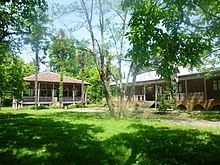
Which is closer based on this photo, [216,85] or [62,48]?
[216,85]

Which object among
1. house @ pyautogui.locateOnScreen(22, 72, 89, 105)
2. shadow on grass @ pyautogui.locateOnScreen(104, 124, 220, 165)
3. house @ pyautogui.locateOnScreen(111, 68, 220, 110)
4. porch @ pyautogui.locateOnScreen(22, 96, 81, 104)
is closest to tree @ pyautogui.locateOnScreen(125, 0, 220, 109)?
shadow on grass @ pyautogui.locateOnScreen(104, 124, 220, 165)

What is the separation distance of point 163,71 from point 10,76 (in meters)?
21.1

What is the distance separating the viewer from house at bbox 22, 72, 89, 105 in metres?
34.7

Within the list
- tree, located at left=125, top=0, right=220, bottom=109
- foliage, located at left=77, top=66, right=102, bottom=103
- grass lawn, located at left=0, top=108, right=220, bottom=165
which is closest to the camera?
tree, located at left=125, top=0, right=220, bottom=109

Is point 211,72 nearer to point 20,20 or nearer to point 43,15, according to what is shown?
point 43,15

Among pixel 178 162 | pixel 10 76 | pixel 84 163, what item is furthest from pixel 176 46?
pixel 10 76

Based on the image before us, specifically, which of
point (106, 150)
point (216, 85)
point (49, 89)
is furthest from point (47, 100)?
point (106, 150)

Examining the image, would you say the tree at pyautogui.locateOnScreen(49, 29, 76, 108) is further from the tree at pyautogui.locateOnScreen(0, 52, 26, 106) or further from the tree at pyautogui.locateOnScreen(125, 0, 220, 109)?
the tree at pyautogui.locateOnScreen(125, 0, 220, 109)

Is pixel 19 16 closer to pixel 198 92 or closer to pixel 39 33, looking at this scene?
pixel 39 33

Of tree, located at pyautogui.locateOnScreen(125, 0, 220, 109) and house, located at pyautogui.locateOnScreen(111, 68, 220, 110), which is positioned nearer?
tree, located at pyautogui.locateOnScreen(125, 0, 220, 109)

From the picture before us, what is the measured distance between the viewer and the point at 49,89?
135 ft

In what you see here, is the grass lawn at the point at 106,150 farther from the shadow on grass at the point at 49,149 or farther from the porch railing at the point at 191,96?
the porch railing at the point at 191,96

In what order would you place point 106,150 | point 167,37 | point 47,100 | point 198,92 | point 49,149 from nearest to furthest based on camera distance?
point 167,37, point 106,150, point 49,149, point 198,92, point 47,100

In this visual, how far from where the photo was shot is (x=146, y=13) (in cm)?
462
